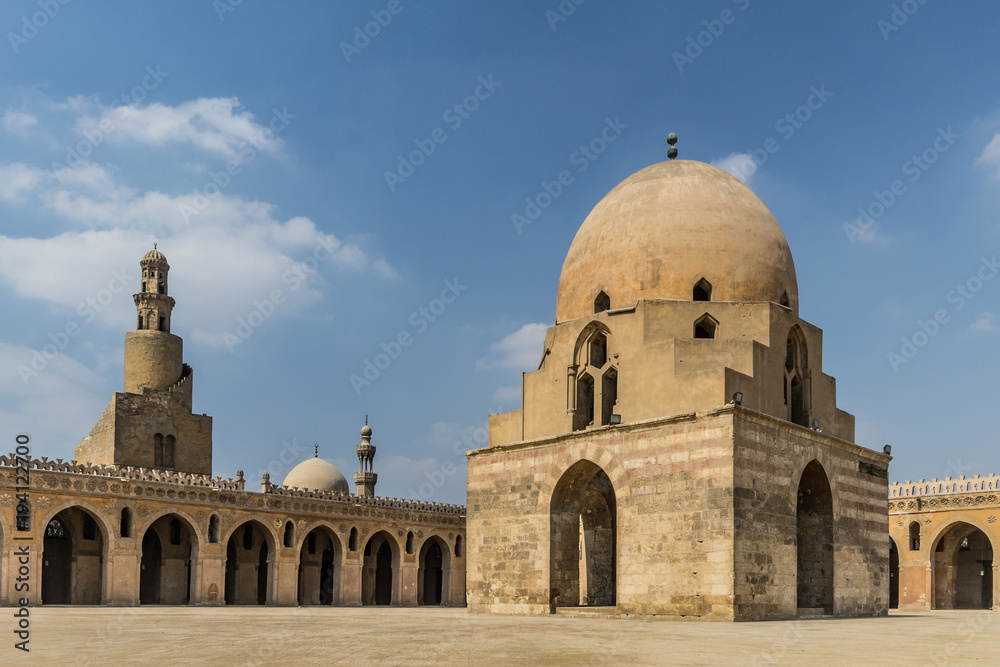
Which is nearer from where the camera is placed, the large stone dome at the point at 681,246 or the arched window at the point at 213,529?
the large stone dome at the point at 681,246

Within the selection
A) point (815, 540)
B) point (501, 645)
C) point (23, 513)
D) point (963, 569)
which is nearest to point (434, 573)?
point (23, 513)

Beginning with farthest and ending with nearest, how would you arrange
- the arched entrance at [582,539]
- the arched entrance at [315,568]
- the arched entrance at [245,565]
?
the arched entrance at [315,568], the arched entrance at [245,565], the arched entrance at [582,539]

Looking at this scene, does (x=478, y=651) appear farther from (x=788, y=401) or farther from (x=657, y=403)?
(x=788, y=401)

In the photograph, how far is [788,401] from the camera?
1822 cm

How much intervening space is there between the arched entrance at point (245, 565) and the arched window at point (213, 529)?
2.02 m

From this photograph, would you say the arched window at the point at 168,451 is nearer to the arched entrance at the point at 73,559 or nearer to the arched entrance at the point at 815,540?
the arched entrance at the point at 73,559

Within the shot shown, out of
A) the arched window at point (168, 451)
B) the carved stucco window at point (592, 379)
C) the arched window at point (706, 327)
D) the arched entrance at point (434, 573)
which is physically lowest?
the arched entrance at point (434, 573)

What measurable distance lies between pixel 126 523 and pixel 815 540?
20.4 m

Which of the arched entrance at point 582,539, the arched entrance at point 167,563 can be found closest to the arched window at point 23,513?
the arched entrance at point 167,563

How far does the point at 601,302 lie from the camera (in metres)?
19.5

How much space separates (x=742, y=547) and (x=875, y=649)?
5999 mm

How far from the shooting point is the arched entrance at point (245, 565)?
3381 cm

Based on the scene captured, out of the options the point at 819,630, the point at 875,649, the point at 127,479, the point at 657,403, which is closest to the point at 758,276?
the point at 657,403

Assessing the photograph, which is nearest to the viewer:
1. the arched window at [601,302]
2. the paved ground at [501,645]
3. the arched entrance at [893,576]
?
the paved ground at [501,645]
